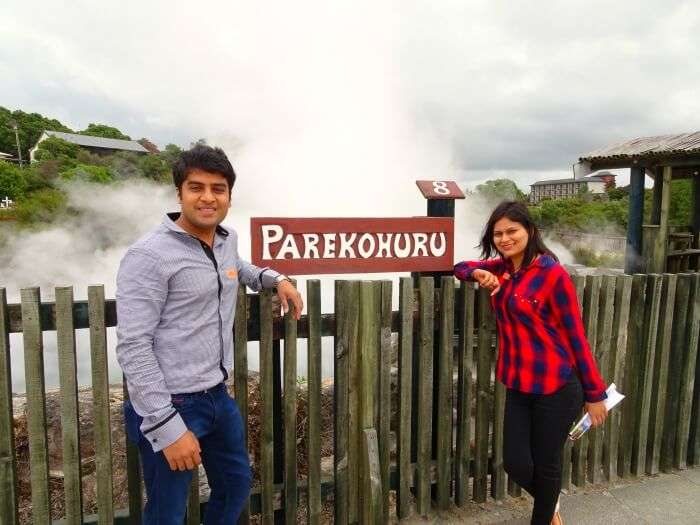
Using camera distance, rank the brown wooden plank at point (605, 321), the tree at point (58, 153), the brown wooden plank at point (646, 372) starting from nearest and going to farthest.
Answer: the brown wooden plank at point (605, 321), the brown wooden plank at point (646, 372), the tree at point (58, 153)

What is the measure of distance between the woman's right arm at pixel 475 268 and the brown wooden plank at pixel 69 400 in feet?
5.80

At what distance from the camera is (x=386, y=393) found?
244 cm

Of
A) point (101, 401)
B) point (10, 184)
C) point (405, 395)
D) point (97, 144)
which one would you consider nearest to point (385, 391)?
point (405, 395)

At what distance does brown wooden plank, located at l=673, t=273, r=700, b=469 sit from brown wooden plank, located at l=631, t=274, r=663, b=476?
0.84ft

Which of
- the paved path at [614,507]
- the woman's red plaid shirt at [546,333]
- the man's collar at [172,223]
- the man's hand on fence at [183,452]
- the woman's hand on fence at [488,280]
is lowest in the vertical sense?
the paved path at [614,507]

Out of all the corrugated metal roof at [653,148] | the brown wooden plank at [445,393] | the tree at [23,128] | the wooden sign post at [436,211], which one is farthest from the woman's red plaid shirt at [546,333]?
the tree at [23,128]

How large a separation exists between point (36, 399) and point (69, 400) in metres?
0.12

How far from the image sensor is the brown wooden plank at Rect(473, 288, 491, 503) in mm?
2596

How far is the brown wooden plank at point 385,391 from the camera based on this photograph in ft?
7.77

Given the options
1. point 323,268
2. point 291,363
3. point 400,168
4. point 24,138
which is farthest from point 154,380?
point 24,138

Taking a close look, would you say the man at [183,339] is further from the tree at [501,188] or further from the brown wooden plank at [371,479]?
the tree at [501,188]

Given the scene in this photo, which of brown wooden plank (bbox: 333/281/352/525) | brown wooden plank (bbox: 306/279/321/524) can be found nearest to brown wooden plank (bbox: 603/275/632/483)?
brown wooden plank (bbox: 333/281/352/525)

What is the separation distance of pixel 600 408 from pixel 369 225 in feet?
4.32

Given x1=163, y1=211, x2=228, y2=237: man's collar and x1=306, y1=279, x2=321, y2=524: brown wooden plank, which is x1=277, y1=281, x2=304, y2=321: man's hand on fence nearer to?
x1=306, y1=279, x2=321, y2=524: brown wooden plank
